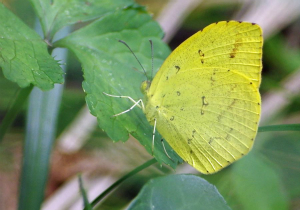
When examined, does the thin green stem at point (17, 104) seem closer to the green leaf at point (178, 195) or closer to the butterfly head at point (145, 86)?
the butterfly head at point (145, 86)

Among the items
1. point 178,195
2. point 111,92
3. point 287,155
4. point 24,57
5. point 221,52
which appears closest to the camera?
point 178,195

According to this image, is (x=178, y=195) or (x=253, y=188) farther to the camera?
(x=253, y=188)

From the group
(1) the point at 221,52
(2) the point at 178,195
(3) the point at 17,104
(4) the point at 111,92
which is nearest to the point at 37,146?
(3) the point at 17,104

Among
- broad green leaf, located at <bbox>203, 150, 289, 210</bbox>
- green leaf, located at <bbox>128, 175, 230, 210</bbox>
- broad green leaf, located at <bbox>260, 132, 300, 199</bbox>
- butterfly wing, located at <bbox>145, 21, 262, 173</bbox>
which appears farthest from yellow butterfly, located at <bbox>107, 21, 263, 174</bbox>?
broad green leaf, located at <bbox>260, 132, 300, 199</bbox>

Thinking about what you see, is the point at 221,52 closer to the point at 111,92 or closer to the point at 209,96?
the point at 209,96

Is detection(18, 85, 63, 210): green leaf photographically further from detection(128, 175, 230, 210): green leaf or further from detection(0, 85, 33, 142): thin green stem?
detection(128, 175, 230, 210): green leaf
